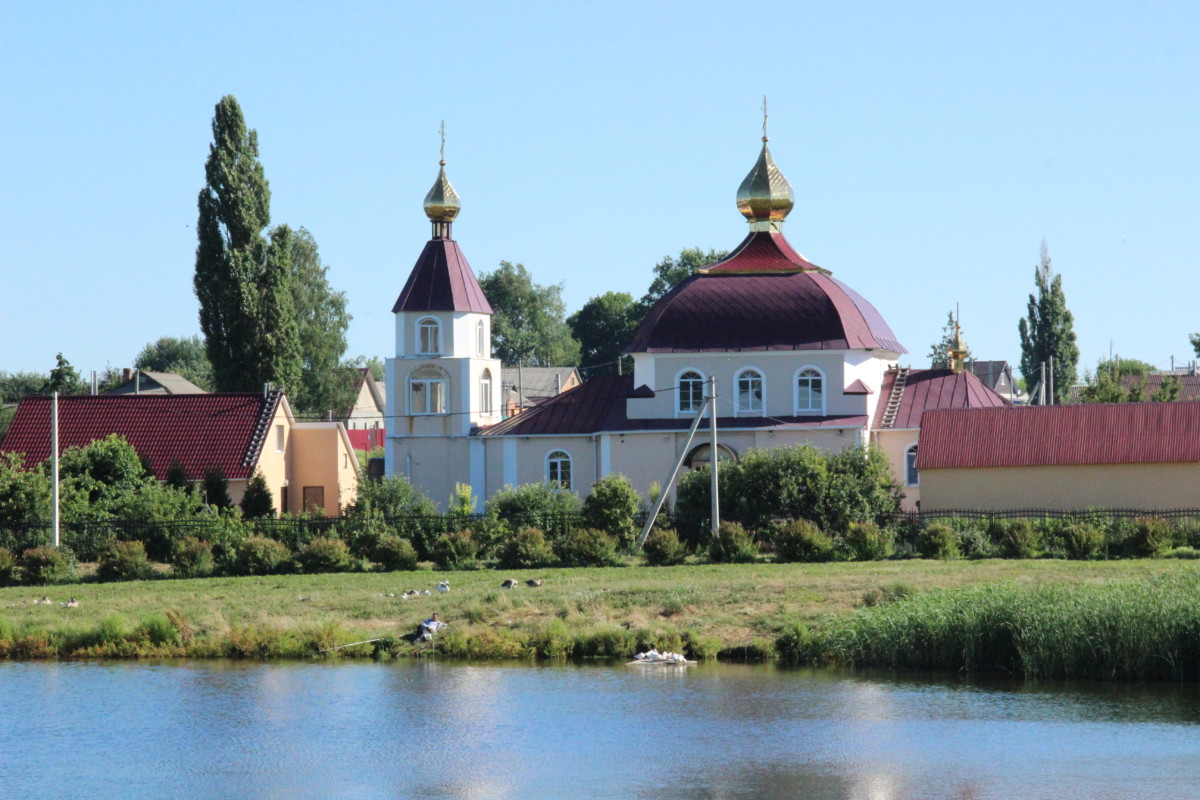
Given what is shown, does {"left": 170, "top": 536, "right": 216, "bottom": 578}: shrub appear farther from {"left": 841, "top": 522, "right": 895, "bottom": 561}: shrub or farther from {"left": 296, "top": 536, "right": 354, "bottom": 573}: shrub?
{"left": 841, "top": 522, "right": 895, "bottom": 561}: shrub

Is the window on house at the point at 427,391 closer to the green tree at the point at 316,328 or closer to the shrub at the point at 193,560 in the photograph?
the shrub at the point at 193,560

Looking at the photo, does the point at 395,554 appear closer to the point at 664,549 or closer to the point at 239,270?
the point at 664,549

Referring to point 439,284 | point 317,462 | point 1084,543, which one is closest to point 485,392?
point 439,284

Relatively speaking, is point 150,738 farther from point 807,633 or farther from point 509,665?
point 807,633

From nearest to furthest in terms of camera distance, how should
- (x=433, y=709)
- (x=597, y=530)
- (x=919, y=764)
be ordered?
(x=919, y=764)
(x=433, y=709)
(x=597, y=530)

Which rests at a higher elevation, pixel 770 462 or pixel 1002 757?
pixel 770 462

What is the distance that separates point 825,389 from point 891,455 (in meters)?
2.52

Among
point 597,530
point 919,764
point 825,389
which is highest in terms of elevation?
point 825,389

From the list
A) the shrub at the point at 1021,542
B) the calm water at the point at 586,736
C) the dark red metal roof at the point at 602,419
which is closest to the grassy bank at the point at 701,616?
the calm water at the point at 586,736

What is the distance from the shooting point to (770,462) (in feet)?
122

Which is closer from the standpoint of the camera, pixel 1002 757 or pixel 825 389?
pixel 1002 757

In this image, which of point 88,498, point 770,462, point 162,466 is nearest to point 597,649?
point 770,462

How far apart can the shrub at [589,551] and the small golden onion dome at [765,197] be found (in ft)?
53.1

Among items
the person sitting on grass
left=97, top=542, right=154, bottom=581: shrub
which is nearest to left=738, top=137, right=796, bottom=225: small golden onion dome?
left=97, top=542, right=154, bottom=581: shrub
